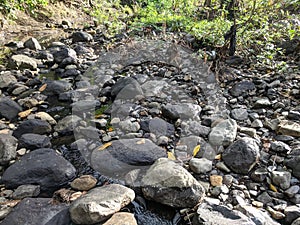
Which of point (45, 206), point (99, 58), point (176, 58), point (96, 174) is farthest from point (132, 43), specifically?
point (45, 206)

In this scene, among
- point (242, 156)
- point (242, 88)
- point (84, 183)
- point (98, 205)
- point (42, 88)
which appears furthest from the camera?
point (42, 88)

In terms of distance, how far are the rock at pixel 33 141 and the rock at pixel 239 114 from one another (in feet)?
6.84

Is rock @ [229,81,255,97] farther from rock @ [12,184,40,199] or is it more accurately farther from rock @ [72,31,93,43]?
rock @ [72,31,93,43]

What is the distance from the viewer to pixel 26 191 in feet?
6.95

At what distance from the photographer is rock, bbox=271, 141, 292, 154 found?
246cm

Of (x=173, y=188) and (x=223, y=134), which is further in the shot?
(x=223, y=134)

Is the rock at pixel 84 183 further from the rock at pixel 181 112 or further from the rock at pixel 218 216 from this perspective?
the rock at pixel 181 112

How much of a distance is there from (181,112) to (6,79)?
2.78 meters

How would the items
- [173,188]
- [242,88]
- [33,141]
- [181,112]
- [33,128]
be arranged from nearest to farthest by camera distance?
1. [173,188]
2. [33,141]
3. [33,128]
4. [181,112]
5. [242,88]

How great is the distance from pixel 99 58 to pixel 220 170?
368cm

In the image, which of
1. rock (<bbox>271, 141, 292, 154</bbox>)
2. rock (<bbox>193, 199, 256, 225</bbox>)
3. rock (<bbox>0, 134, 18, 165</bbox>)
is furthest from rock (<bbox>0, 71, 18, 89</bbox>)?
rock (<bbox>271, 141, 292, 154</bbox>)

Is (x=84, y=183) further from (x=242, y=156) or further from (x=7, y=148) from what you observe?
(x=242, y=156)

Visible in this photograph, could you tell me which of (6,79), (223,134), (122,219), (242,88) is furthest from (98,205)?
(6,79)

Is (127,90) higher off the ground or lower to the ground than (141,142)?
higher
